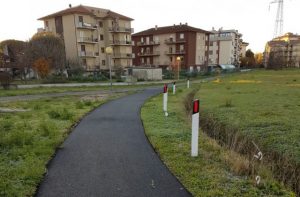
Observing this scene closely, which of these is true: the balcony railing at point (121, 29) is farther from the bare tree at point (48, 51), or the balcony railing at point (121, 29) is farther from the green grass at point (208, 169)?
the green grass at point (208, 169)

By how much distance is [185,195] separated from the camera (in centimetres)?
386

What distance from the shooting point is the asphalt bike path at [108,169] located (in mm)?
4031

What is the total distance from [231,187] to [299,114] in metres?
9.21

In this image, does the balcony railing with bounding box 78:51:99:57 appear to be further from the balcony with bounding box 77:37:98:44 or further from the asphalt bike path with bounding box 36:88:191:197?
the asphalt bike path with bounding box 36:88:191:197

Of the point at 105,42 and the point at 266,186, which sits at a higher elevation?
the point at 105,42

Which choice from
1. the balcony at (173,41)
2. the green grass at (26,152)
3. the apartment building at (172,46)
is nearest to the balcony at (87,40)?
the apartment building at (172,46)

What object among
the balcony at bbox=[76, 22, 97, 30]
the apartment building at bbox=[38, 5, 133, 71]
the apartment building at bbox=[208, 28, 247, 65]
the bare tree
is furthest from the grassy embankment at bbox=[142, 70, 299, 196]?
the apartment building at bbox=[208, 28, 247, 65]

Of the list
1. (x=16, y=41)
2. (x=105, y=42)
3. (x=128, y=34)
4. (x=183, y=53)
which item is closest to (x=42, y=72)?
(x=16, y=41)

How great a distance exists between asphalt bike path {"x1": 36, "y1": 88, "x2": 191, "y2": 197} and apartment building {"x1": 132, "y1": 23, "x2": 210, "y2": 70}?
61.2 metres

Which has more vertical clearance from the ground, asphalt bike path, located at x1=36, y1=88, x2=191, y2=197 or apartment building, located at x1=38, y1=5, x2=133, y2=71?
apartment building, located at x1=38, y1=5, x2=133, y2=71

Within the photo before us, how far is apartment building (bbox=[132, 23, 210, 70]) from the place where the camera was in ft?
228

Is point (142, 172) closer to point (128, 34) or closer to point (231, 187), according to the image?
point (231, 187)

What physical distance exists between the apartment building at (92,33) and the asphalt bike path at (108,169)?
46983 mm

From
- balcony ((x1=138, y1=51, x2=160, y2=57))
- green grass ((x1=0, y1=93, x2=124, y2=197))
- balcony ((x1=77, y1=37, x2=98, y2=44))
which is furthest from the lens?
balcony ((x1=138, y1=51, x2=160, y2=57))
